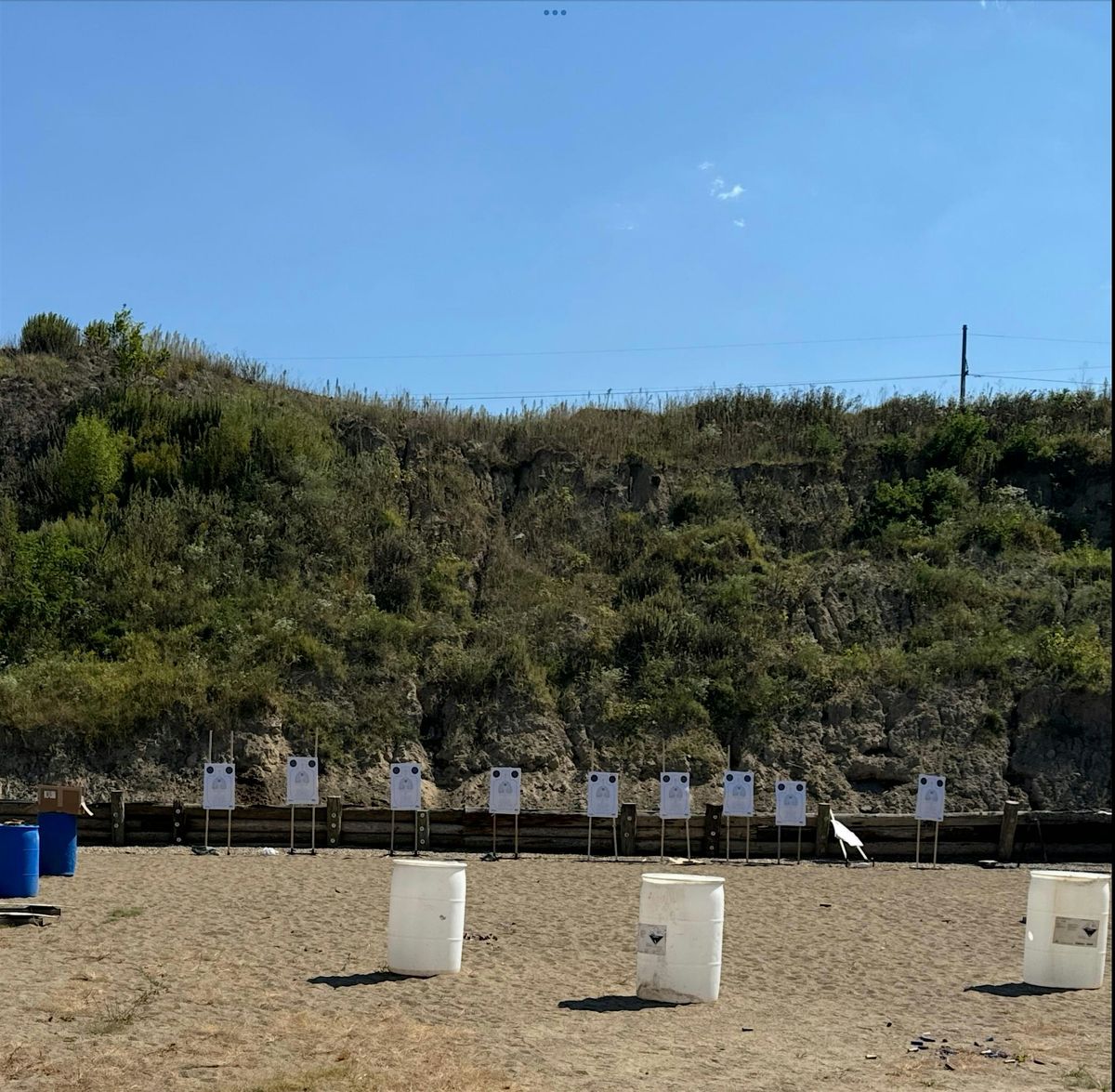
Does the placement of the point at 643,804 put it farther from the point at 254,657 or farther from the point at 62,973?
the point at 62,973

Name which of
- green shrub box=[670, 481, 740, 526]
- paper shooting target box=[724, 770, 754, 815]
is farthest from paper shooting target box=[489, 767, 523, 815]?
green shrub box=[670, 481, 740, 526]

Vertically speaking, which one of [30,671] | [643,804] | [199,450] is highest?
[199,450]

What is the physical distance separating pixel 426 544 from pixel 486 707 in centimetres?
677

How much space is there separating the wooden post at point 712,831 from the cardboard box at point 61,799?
31.7ft

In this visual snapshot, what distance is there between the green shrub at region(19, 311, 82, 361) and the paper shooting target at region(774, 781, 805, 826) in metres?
25.8

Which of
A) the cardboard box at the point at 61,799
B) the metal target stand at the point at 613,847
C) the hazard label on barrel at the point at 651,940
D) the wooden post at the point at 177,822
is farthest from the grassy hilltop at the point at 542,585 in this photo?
the hazard label on barrel at the point at 651,940

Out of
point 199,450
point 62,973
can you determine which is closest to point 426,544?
point 199,450

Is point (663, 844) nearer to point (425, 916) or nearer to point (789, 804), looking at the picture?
point (789, 804)

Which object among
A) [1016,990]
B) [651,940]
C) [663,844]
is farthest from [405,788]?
[1016,990]

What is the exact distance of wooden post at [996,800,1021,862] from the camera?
20.6 meters

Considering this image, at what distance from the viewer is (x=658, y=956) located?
32.9 feet

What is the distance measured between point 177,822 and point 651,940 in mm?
12783

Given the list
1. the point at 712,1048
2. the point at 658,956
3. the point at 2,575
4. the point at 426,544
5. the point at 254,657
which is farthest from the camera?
the point at 426,544

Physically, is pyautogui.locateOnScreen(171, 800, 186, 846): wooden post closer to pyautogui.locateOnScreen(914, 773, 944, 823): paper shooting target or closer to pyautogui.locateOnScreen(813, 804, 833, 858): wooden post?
pyautogui.locateOnScreen(813, 804, 833, 858): wooden post
